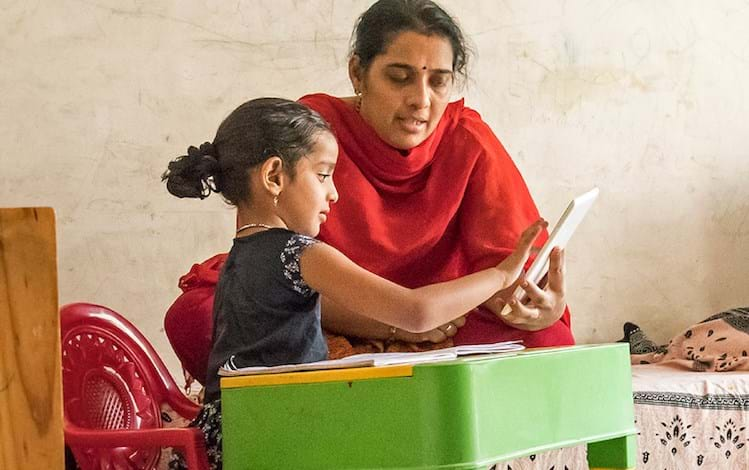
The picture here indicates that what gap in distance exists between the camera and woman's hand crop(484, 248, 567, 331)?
201 centimetres

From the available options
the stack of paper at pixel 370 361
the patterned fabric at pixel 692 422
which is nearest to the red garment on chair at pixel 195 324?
the stack of paper at pixel 370 361

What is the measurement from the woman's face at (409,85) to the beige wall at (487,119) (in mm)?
863

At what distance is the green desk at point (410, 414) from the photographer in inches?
51.9

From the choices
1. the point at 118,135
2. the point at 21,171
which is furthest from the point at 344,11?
the point at 21,171

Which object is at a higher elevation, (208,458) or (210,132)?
(210,132)

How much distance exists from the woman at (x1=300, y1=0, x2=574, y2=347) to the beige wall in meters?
0.72

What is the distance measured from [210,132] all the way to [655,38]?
1284mm

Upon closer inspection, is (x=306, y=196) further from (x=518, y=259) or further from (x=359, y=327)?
(x=359, y=327)

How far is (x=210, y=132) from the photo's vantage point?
297cm

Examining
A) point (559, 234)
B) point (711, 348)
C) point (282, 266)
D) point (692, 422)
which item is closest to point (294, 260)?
point (282, 266)

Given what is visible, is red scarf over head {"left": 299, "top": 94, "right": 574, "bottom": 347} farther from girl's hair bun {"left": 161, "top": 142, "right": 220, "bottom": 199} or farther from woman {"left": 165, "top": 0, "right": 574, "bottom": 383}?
girl's hair bun {"left": 161, "top": 142, "right": 220, "bottom": 199}

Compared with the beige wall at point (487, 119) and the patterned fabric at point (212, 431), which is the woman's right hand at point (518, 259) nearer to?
the patterned fabric at point (212, 431)

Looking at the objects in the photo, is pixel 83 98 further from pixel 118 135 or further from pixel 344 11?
pixel 344 11

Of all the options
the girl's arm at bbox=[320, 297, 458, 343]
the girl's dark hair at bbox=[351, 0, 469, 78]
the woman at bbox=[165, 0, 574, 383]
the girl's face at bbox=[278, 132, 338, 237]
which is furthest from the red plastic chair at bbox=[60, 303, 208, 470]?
the girl's dark hair at bbox=[351, 0, 469, 78]
